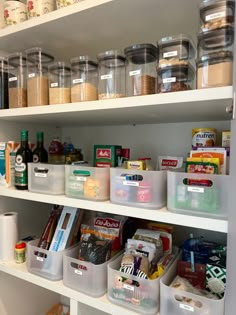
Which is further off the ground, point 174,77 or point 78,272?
point 174,77

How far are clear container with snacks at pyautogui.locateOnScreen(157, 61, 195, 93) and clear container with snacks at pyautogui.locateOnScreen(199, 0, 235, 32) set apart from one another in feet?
0.35

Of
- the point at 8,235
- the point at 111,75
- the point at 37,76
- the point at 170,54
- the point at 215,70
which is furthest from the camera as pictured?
the point at 8,235

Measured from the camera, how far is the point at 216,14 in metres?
0.61

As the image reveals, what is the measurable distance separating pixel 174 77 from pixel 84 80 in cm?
33

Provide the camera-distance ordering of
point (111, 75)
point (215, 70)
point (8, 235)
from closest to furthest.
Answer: point (215, 70)
point (111, 75)
point (8, 235)

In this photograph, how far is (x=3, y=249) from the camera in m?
1.06

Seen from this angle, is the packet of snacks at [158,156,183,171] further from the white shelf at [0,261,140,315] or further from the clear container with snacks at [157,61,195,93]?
the white shelf at [0,261,140,315]

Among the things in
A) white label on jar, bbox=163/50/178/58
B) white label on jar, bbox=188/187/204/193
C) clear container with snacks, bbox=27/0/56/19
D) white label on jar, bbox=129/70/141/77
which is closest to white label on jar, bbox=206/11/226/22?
white label on jar, bbox=163/50/178/58

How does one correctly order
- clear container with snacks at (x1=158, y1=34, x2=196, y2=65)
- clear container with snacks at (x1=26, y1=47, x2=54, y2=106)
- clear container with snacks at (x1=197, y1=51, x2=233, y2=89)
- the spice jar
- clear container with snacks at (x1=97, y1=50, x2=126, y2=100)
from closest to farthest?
1. clear container with snacks at (x1=197, y1=51, x2=233, y2=89)
2. clear container with snacks at (x1=158, y1=34, x2=196, y2=65)
3. clear container with snacks at (x1=97, y1=50, x2=126, y2=100)
4. clear container with snacks at (x1=26, y1=47, x2=54, y2=106)
5. the spice jar

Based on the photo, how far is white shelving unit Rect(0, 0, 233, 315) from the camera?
67 cm

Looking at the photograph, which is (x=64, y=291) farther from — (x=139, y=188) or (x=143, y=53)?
(x=143, y=53)

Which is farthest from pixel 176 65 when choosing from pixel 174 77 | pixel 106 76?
pixel 106 76

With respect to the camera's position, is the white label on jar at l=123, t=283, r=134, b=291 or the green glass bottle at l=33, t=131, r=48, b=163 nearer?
the white label on jar at l=123, t=283, r=134, b=291

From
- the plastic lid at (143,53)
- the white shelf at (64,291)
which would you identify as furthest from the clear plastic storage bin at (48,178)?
the plastic lid at (143,53)
